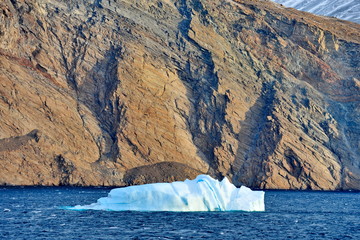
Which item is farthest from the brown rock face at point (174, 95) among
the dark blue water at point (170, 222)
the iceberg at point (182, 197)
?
the iceberg at point (182, 197)

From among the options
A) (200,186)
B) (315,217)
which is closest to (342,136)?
(315,217)

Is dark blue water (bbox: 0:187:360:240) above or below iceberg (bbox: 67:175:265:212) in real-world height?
below

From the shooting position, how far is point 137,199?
68.2 m

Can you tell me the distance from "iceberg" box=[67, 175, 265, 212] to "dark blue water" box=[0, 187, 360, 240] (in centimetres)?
84

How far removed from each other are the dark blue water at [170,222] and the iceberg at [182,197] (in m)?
0.84

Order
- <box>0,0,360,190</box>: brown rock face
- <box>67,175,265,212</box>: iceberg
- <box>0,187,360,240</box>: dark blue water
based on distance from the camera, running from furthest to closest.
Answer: <box>0,0,360,190</box>: brown rock face
<box>67,175,265,212</box>: iceberg
<box>0,187,360,240</box>: dark blue water

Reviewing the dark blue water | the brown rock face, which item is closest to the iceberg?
the dark blue water

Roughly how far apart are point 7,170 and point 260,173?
4307 cm

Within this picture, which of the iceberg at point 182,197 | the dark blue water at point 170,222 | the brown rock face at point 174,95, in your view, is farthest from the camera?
the brown rock face at point 174,95

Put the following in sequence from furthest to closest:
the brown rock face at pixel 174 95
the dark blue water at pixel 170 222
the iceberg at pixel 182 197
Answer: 1. the brown rock face at pixel 174 95
2. the iceberg at pixel 182 197
3. the dark blue water at pixel 170 222

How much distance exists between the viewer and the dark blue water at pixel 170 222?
182 ft

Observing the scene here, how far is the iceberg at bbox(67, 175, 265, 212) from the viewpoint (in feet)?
221

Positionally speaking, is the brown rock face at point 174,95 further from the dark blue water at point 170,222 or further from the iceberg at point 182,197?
the iceberg at point 182,197

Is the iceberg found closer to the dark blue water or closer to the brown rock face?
the dark blue water
